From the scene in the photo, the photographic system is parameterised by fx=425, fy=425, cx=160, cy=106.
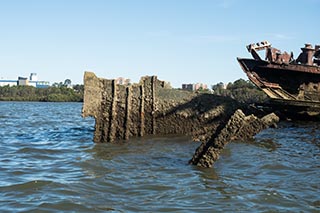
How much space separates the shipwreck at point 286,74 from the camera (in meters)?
15.4

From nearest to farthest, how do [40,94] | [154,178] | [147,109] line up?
[154,178] < [147,109] < [40,94]

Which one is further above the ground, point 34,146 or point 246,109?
point 246,109

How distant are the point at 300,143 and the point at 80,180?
6.56 metres

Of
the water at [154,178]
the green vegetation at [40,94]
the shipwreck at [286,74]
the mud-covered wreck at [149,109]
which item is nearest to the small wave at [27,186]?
the water at [154,178]

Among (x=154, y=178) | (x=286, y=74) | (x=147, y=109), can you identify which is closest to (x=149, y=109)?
(x=147, y=109)

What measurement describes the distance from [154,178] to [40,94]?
81707 millimetres

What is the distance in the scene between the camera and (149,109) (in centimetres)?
1116

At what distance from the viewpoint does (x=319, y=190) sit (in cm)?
567

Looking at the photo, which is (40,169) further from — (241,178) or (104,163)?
(241,178)

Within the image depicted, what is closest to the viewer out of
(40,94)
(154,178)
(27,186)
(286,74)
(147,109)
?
(27,186)

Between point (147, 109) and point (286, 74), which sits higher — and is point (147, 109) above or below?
below

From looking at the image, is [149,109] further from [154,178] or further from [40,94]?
[40,94]

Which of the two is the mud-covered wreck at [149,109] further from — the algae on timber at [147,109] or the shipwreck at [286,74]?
the shipwreck at [286,74]

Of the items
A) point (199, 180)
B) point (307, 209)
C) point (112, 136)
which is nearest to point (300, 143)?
point (112, 136)
